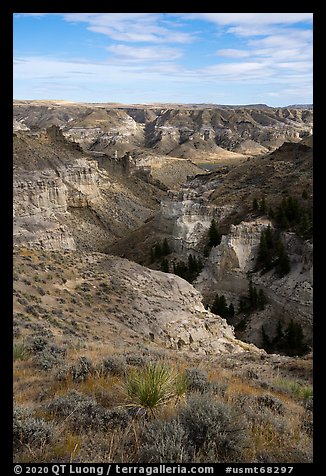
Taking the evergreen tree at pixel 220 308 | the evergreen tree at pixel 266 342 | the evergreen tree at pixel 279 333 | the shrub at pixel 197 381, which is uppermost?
the shrub at pixel 197 381

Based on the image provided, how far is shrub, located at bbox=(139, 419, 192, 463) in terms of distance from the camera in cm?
345

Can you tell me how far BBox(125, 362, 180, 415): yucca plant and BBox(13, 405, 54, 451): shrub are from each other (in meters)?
0.96

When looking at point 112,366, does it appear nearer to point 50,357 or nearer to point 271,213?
point 50,357

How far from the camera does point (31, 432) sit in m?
3.86

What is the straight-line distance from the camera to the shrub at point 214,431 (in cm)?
374

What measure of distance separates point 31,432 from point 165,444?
1229 mm

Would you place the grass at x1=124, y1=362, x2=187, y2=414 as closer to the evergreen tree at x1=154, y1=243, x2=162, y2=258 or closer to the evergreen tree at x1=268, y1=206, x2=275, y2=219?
the evergreen tree at x1=268, y1=206, x2=275, y2=219

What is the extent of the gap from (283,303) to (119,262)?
13259 millimetres

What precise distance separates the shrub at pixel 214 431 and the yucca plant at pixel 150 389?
0.48 meters

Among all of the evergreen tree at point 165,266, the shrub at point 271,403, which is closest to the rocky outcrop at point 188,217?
the evergreen tree at point 165,266

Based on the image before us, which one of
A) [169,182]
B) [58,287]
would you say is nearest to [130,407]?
[58,287]

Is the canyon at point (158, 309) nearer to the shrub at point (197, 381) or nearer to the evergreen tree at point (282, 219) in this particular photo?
the shrub at point (197, 381)

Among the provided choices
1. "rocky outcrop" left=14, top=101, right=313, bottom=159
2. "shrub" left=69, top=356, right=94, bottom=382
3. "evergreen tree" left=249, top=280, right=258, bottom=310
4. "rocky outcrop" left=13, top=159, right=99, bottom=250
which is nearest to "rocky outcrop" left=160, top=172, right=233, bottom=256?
"evergreen tree" left=249, top=280, right=258, bottom=310
